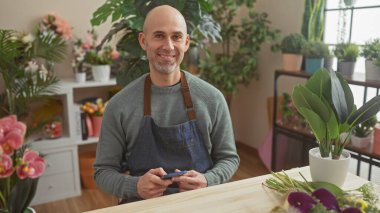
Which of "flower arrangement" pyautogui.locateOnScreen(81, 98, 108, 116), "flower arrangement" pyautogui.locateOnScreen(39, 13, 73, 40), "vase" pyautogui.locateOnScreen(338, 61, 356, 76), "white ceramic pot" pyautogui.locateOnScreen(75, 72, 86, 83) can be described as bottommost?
"flower arrangement" pyautogui.locateOnScreen(81, 98, 108, 116)

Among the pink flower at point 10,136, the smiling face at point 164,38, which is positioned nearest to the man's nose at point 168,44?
the smiling face at point 164,38

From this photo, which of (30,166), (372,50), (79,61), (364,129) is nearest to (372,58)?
(372,50)

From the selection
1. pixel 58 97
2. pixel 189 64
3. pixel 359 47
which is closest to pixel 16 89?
pixel 58 97

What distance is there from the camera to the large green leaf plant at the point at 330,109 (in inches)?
36.4

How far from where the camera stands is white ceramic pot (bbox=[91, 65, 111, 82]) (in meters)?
2.84

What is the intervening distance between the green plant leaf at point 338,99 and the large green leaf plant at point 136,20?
1.14m

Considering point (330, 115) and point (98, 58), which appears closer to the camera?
point (330, 115)

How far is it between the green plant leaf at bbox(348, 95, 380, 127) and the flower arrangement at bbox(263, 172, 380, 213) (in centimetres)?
19

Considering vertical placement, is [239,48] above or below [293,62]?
above

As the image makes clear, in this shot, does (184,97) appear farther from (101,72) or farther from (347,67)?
(101,72)

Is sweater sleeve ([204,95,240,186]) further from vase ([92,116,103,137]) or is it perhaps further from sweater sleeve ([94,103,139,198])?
vase ([92,116,103,137])

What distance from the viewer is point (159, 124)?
140 cm

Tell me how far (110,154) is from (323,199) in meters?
0.89

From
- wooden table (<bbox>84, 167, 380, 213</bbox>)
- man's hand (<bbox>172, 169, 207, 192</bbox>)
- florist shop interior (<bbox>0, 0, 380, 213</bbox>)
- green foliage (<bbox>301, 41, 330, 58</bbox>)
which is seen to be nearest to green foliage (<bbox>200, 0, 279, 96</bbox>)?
florist shop interior (<bbox>0, 0, 380, 213</bbox>)
